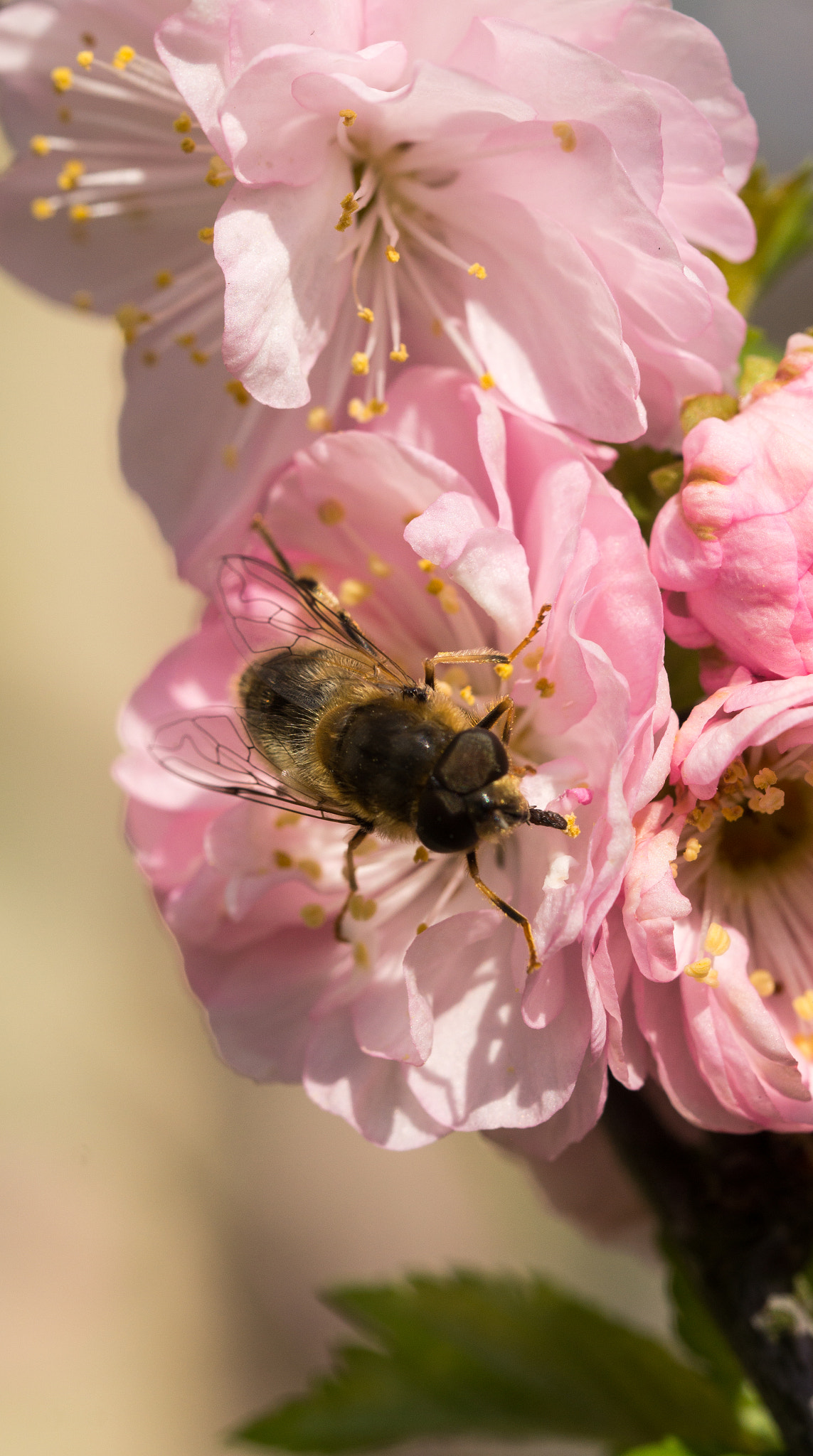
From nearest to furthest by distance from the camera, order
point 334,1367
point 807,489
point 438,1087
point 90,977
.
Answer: point 807,489
point 438,1087
point 334,1367
point 90,977

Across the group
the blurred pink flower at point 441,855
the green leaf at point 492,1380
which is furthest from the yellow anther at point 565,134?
the green leaf at point 492,1380

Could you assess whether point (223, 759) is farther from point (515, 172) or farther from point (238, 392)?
point (515, 172)

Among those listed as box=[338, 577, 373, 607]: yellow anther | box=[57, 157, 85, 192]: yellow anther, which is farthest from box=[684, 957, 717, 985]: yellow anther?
box=[57, 157, 85, 192]: yellow anther

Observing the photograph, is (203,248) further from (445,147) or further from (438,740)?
(438,740)

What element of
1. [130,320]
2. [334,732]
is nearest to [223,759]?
[334,732]

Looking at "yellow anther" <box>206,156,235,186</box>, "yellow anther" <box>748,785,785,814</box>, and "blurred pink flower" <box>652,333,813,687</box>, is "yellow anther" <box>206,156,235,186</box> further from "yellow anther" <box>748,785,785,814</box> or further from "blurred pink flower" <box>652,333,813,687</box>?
"yellow anther" <box>748,785,785,814</box>

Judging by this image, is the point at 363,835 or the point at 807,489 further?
the point at 363,835

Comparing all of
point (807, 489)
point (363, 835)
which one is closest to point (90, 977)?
point (363, 835)
